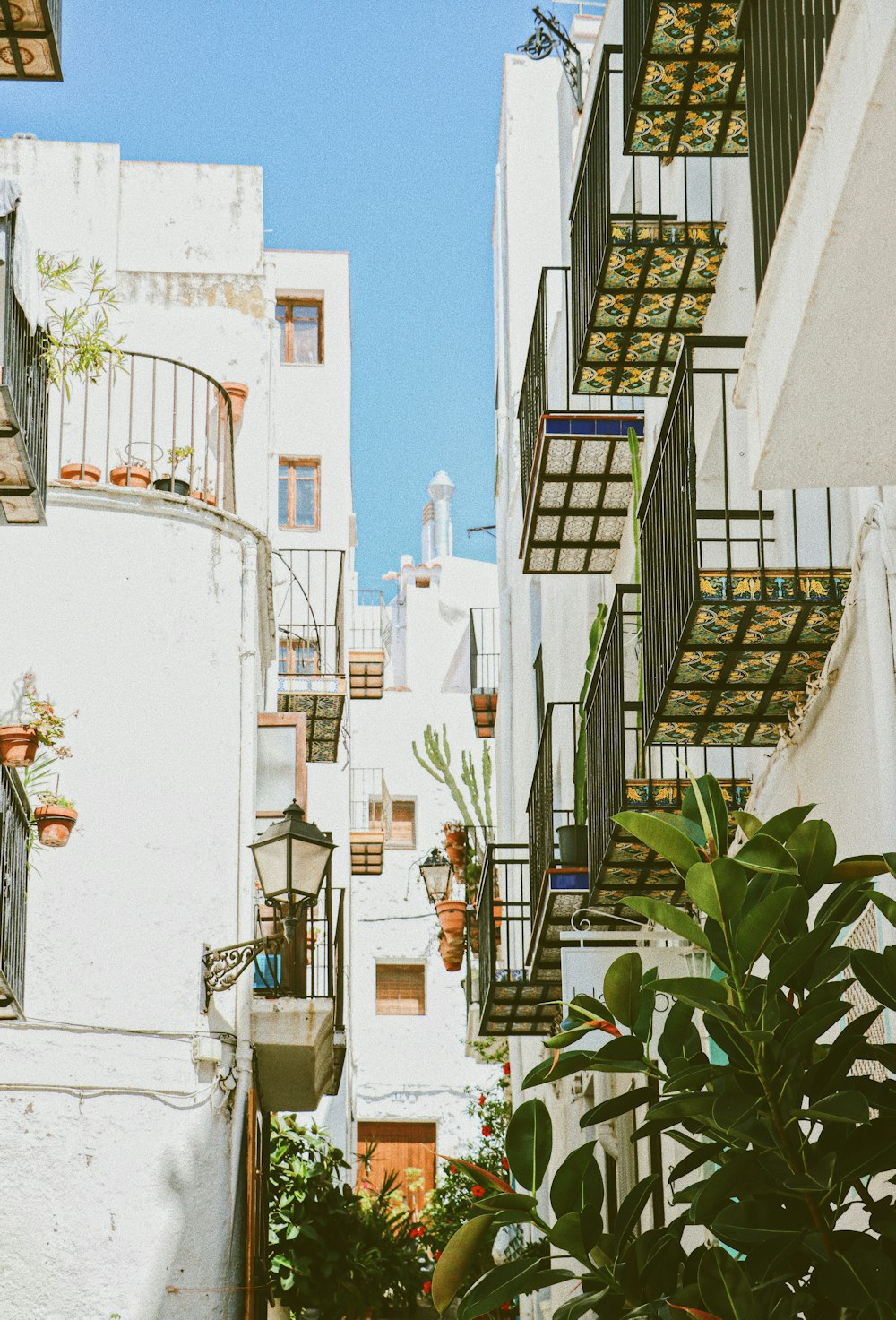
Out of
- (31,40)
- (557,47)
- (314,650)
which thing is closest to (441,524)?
(314,650)

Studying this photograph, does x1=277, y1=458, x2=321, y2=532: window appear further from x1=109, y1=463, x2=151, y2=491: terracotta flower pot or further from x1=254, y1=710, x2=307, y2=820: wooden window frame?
x1=109, y1=463, x2=151, y2=491: terracotta flower pot

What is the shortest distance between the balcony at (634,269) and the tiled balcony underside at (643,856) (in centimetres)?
273

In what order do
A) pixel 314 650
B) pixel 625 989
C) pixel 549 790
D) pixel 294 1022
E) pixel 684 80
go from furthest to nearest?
pixel 314 650 → pixel 294 1022 → pixel 549 790 → pixel 684 80 → pixel 625 989

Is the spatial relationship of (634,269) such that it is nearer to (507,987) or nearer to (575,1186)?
(507,987)

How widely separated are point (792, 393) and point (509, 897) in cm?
1470

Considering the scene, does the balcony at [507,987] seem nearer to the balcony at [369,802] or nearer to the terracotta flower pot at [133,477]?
the terracotta flower pot at [133,477]

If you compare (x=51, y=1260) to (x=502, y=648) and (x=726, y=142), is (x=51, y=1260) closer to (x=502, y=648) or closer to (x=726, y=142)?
(x=726, y=142)

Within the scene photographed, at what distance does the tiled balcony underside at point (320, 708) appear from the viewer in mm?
22312

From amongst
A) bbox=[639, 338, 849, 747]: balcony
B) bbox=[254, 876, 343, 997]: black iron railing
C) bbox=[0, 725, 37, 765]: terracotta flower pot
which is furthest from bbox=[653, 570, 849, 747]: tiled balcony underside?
bbox=[254, 876, 343, 997]: black iron railing

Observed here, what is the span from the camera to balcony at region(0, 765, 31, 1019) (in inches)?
427

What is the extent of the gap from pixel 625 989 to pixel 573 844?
8.35m

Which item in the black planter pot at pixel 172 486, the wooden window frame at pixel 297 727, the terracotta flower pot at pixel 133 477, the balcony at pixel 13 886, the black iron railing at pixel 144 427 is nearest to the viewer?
the balcony at pixel 13 886

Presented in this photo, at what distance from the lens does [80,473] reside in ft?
48.8

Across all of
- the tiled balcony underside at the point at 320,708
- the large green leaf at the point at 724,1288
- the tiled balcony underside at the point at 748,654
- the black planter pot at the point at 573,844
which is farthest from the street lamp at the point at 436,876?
the large green leaf at the point at 724,1288
